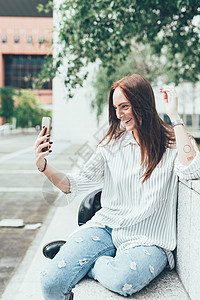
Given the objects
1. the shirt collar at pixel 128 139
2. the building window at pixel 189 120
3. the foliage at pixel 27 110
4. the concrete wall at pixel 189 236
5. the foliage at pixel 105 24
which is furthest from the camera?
the foliage at pixel 27 110

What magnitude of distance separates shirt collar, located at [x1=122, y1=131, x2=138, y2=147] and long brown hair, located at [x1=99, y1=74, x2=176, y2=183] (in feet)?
0.22

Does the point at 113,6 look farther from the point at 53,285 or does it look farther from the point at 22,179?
the point at 22,179

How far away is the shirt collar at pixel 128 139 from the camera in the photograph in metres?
2.33

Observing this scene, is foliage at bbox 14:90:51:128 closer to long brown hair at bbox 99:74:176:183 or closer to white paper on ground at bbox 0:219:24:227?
white paper on ground at bbox 0:219:24:227

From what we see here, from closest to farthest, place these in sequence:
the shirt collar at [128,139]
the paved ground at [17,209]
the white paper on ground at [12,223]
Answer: the shirt collar at [128,139], the paved ground at [17,209], the white paper on ground at [12,223]

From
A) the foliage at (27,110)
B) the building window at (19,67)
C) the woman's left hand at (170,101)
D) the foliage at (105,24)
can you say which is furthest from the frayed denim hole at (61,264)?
the building window at (19,67)

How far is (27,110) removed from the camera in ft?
216

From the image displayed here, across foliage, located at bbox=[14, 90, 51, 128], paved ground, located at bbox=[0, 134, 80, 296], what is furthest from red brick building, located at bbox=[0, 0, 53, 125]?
paved ground, located at bbox=[0, 134, 80, 296]

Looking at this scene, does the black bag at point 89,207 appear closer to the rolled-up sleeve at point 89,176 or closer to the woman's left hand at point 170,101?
the rolled-up sleeve at point 89,176

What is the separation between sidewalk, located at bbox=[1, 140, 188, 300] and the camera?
6.42ft

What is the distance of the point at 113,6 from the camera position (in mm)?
4883

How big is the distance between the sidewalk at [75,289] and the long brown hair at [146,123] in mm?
586

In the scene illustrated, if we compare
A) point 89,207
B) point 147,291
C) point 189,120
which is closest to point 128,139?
point 89,207

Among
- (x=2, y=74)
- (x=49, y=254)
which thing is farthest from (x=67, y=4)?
(x=2, y=74)
